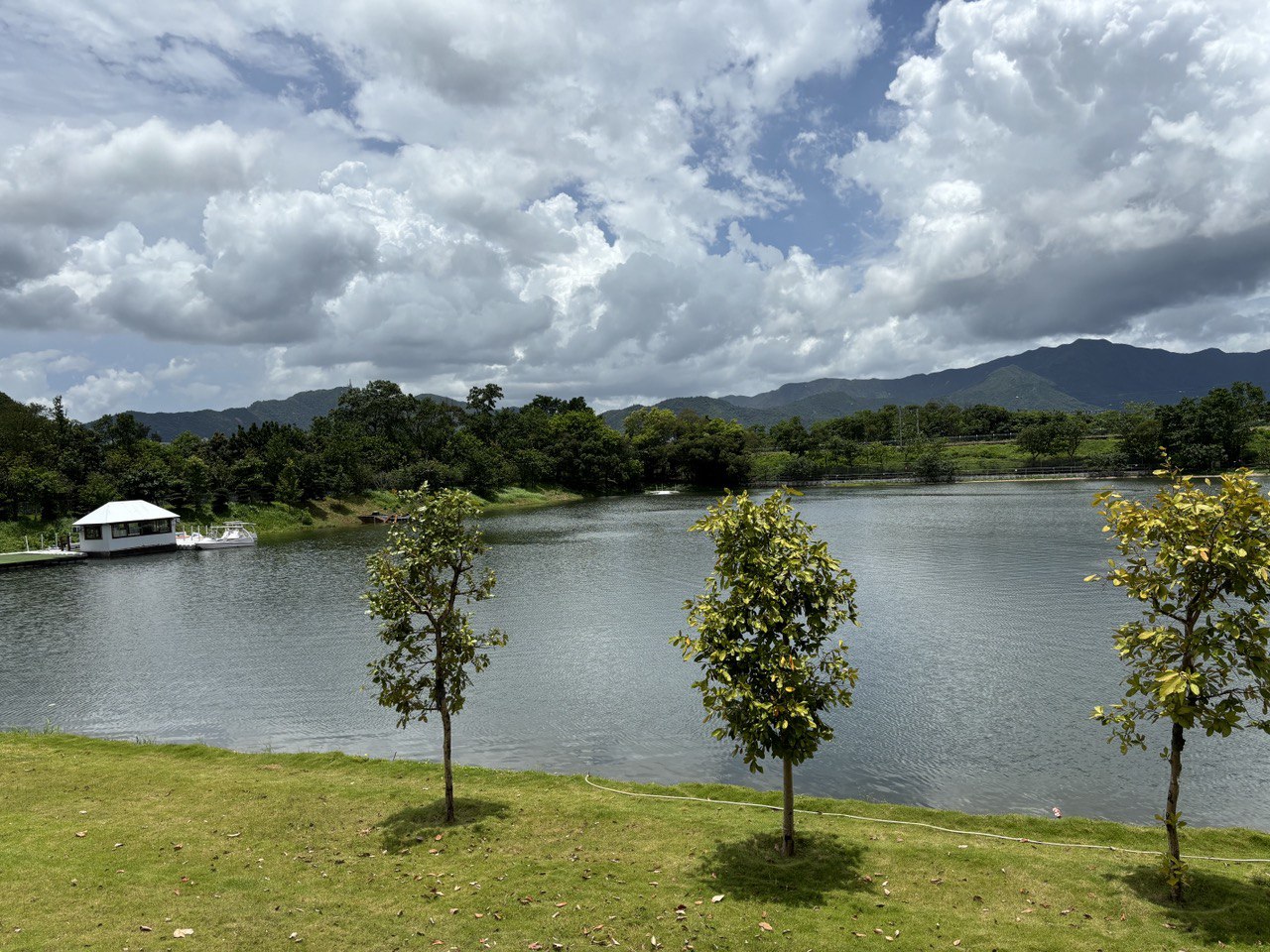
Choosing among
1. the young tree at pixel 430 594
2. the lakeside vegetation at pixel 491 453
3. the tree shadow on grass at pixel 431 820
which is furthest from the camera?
the lakeside vegetation at pixel 491 453

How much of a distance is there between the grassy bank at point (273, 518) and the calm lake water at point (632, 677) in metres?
20.7

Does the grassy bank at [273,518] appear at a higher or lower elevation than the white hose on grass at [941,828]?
higher

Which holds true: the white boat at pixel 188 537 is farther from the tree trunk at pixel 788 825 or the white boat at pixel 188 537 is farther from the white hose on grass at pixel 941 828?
the tree trunk at pixel 788 825

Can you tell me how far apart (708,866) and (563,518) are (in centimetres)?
7844

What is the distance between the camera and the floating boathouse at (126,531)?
63781 mm

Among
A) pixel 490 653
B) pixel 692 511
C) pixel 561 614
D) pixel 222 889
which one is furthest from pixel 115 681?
pixel 692 511

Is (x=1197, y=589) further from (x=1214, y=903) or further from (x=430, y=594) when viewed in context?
(x=430, y=594)

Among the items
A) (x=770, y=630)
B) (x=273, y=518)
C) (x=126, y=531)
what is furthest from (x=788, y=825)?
(x=273, y=518)

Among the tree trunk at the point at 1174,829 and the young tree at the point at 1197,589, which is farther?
the tree trunk at the point at 1174,829

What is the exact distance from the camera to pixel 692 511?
3622 inches

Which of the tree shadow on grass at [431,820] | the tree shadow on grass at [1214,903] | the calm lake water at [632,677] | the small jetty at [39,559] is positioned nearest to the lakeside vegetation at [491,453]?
the small jetty at [39,559]

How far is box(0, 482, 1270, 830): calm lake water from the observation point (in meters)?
16.7

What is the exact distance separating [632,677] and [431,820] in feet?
39.4

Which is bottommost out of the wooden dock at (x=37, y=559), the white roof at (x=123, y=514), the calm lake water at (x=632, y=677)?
the calm lake water at (x=632, y=677)
